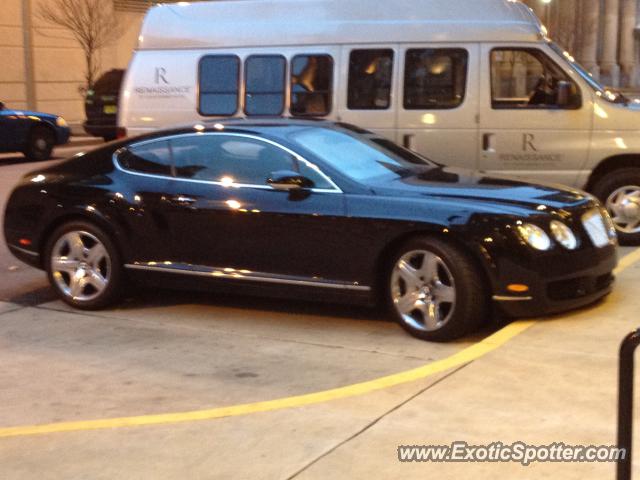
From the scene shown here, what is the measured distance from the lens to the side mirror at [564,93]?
940 centimetres

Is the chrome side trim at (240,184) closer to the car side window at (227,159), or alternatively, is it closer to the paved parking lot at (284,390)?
the car side window at (227,159)

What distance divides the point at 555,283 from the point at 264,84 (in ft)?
16.5

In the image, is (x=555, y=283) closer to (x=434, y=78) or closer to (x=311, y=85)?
(x=434, y=78)

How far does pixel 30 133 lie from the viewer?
20.3m

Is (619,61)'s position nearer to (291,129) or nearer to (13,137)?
(13,137)

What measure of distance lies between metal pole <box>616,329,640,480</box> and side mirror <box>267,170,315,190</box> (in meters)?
3.91

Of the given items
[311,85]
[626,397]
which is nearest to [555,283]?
[626,397]

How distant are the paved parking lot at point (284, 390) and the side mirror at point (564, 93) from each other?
8.37 ft

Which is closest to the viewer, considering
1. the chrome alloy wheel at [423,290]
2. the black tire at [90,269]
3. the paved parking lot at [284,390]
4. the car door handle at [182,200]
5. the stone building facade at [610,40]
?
the paved parking lot at [284,390]

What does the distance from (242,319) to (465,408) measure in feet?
8.95

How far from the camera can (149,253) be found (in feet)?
24.5

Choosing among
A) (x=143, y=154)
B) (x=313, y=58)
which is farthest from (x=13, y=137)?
(x=143, y=154)

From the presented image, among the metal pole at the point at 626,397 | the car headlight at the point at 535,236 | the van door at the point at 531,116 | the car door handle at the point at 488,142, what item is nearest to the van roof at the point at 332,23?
the van door at the point at 531,116

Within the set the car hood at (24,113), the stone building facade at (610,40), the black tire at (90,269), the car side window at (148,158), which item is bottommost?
the black tire at (90,269)
